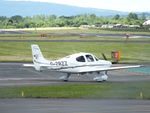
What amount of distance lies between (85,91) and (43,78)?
1214cm

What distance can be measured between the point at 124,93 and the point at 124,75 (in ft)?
51.8

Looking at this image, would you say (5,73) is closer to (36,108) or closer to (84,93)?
(84,93)

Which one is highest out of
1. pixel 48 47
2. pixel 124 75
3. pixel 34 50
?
pixel 34 50

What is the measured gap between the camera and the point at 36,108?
3003 cm

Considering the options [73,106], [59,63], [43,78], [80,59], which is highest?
[73,106]

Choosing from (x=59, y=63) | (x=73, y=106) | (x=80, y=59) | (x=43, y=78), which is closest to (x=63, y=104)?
(x=73, y=106)

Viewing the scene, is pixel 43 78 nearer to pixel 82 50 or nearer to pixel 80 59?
pixel 80 59

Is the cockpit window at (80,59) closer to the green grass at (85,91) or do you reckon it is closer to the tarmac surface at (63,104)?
the tarmac surface at (63,104)

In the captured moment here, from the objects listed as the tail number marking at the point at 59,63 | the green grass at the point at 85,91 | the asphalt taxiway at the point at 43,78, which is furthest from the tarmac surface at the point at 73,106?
the tail number marking at the point at 59,63

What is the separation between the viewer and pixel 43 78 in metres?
51.1

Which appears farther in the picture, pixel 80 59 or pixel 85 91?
pixel 80 59

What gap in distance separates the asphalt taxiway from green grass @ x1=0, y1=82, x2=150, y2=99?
398 cm

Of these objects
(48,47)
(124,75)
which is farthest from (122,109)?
(48,47)

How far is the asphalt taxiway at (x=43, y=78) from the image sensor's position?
154 feet
